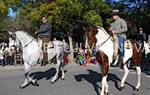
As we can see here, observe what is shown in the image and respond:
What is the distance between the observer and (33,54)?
17.0m

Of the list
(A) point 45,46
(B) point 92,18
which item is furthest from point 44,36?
(B) point 92,18

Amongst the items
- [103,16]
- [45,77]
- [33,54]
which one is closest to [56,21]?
[103,16]

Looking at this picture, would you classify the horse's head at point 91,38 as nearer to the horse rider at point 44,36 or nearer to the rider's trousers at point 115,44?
the rider's trousers at point 115,44

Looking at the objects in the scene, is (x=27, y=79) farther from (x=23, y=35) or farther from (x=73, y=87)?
(x=73, y=87)

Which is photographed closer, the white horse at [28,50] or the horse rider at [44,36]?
the white horse at [28,50]

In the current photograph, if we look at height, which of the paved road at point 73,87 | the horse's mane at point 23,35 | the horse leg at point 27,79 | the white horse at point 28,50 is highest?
the horse's mane at point 23,35

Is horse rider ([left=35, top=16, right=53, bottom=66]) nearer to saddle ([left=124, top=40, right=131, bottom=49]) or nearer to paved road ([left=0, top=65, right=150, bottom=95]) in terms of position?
paved road ([left=0, top=65, right=150, bottom=95])

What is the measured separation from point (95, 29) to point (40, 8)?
1143 inches

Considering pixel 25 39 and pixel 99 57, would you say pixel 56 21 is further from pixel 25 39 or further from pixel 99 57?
pixel 99 57

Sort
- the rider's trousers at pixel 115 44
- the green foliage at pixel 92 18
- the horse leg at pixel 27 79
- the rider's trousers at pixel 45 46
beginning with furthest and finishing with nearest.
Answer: the green foliage at pixel 92 18
the rider's trousers at pixel 45 46
the horse leg at pixel 27 79
the rider's trousers at pixel 115 44

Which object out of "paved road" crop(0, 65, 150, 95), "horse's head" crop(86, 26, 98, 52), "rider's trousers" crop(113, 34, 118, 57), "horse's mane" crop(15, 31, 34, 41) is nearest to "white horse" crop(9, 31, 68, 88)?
"horse's mane" crop(15, 31, 34, 41)

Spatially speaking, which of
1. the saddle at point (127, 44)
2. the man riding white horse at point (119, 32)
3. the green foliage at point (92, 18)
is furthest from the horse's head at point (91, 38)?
the green foliage at point (92, 18)

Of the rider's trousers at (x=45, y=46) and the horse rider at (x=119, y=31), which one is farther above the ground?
the horse rider at (x=119, y=31)

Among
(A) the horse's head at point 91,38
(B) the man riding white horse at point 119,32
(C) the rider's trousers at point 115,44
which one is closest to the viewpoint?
(A) the horse's head at point 91,38
